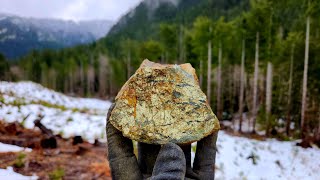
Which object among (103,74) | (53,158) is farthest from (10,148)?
(103,74)

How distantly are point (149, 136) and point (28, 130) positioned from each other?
18.7 feet

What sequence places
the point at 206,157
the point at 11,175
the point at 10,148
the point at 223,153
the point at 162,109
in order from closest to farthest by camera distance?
the point at 162,109
the point at 206,157
the point at 11,175
the point at 10,148
the point at 223,153

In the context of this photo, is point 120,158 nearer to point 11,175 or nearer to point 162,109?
point 162,109

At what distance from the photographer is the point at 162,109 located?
3105 millimetres

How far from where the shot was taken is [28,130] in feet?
26.0

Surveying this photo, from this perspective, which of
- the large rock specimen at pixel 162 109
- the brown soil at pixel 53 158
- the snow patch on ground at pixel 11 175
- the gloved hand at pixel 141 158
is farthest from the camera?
the brown soil at pixel 53 158

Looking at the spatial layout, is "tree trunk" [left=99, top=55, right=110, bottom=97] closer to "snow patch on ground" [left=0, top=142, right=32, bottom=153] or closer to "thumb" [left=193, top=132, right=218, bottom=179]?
"snow patch on ground" [left=0, top=142, right=32, bottom=153]

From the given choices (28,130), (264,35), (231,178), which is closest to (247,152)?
(231,178)

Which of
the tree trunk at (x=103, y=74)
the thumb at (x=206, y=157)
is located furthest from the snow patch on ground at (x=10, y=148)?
the tree trunk at (x=103, y=74)

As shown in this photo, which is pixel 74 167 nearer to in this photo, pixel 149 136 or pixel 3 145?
pixel 3 145

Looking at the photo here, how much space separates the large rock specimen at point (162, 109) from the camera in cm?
301

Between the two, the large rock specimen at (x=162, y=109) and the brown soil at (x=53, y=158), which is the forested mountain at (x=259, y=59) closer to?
the brown soil at (x=53, y=158)

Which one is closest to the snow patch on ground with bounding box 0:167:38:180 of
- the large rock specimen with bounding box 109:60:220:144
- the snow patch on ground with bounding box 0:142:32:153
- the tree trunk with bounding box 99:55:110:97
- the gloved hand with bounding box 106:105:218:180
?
the snow patch on ground with bounding box 0:142:32:153

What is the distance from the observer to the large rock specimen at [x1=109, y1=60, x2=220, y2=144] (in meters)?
3.01
